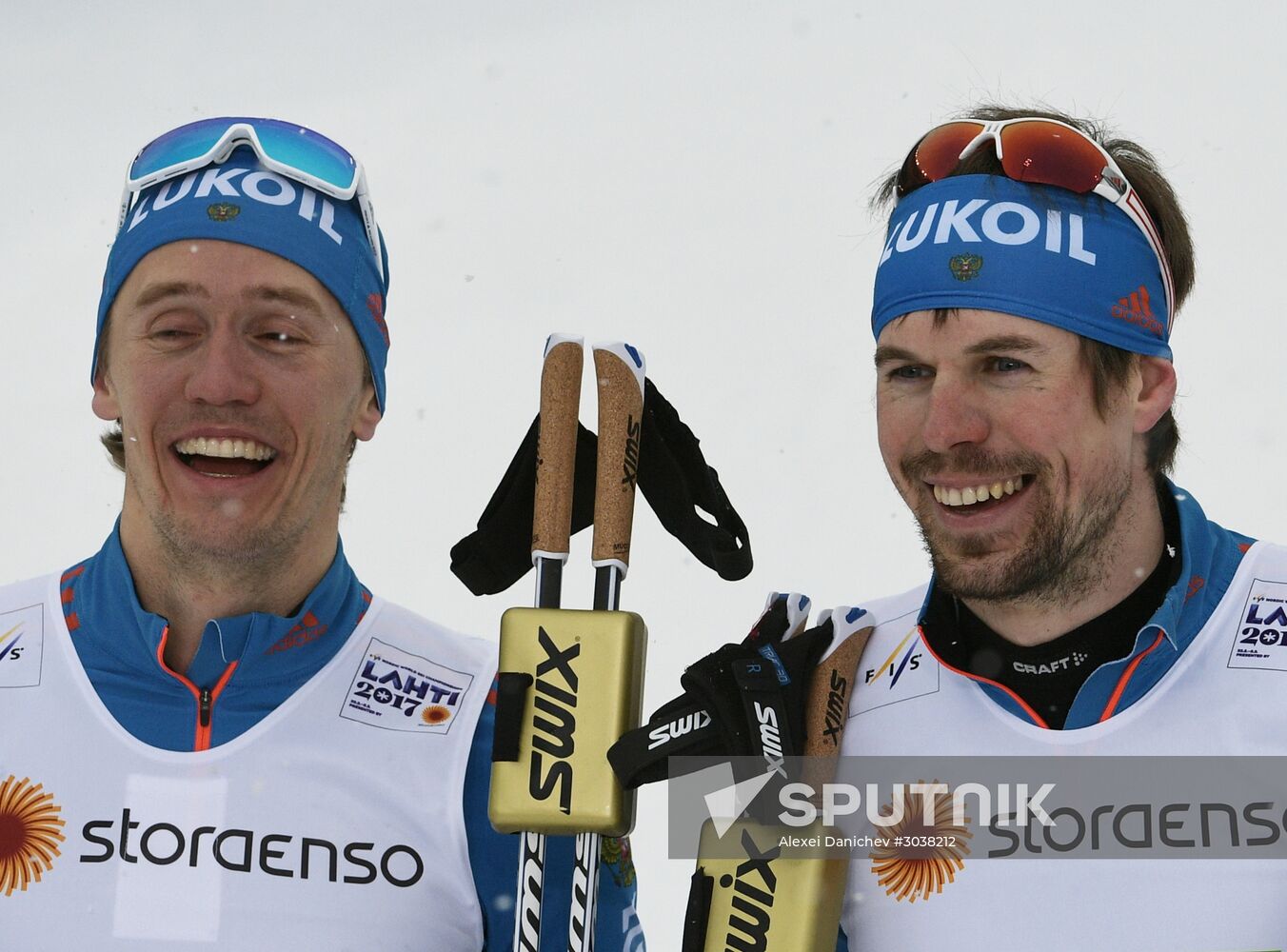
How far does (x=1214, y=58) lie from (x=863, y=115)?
104 cm

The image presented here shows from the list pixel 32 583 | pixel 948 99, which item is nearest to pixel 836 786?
pixel 32 583

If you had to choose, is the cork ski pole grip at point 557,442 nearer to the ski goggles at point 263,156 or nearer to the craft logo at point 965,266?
the ski goggles at point 263,156

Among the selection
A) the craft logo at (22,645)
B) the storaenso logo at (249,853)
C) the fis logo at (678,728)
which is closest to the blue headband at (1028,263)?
the fis logo at (678,728)

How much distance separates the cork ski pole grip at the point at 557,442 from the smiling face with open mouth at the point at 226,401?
15.2 inches

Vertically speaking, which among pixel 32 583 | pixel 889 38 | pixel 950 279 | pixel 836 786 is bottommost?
pixel 836 786

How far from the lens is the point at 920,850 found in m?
2.46

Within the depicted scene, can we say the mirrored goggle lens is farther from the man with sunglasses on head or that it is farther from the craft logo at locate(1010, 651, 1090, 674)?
the craft logo at locate(1010, 651, 1090, 674)

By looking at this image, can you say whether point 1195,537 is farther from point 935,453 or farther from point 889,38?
point 889,38

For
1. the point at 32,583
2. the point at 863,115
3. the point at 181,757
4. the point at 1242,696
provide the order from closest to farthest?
the point at 1242,696 < the point at 181,757 < the point at 32,583 < the point at 863,115

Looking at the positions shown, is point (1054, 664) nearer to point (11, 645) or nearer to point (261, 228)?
point (261, 228)

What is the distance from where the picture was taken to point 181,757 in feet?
8.21

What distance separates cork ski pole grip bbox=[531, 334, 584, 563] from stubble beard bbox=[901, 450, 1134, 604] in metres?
0.56

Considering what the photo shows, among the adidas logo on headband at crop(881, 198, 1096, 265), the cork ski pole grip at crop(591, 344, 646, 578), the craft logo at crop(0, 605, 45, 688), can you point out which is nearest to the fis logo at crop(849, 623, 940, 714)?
the cork ski pole grip at crop(591, 344, 646, 578)

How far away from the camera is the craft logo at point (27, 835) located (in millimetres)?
2441
